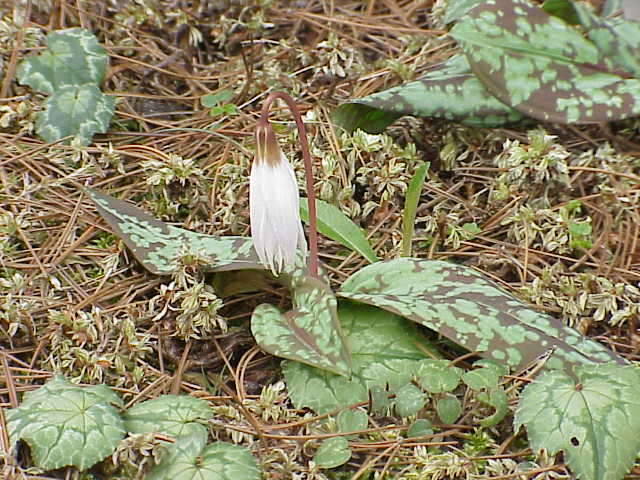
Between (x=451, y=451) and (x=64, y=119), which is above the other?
(x=64, y=119)

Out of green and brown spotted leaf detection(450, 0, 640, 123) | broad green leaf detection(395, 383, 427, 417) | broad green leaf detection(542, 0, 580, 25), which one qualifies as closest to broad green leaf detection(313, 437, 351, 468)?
broad green leaf detection(395, 383, 427, 417)

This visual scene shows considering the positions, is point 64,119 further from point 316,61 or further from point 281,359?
point 281,359

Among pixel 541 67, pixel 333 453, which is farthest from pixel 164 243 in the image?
pixel 541 67

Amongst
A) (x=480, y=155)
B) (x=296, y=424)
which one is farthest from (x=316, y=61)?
(x=296, y=424)

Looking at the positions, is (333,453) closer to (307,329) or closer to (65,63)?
(307,329)

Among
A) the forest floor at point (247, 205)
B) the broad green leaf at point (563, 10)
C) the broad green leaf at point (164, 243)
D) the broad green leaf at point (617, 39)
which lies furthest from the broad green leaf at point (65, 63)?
the broad green leaf at point (617, 39)

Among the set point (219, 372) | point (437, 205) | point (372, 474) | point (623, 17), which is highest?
point (623, 17)

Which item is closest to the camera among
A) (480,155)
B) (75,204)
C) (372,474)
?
(372,474)
